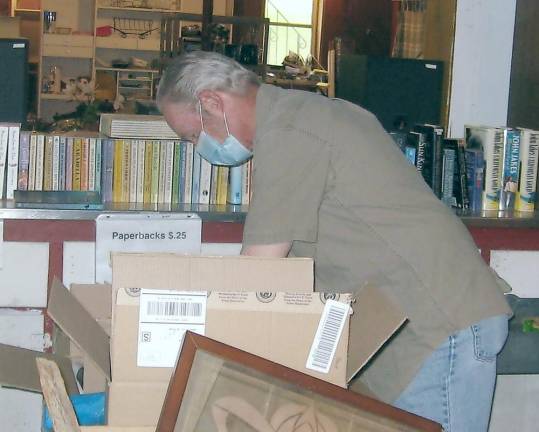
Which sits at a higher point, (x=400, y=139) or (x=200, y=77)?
(x=200, y=77)

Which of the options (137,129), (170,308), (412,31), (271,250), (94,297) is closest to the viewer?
(170,308)

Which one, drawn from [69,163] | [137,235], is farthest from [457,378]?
[69,163]

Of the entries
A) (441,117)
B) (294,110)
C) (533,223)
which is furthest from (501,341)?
(441,117)

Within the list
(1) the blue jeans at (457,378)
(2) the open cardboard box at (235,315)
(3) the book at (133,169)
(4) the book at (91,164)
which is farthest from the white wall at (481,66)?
(2) the open cardboard box at (235,315)

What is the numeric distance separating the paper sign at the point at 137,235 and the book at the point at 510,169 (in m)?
1.10

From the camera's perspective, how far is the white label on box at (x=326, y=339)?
175cm

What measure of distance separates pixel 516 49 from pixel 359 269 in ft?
6.80

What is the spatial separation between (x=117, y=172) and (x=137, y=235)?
0.95ft

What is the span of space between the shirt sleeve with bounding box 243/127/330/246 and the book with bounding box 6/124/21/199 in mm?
1383

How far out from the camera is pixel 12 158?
2.96 m

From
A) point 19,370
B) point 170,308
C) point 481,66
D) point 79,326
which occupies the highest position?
point 481,66

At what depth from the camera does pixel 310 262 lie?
1801 millimetres

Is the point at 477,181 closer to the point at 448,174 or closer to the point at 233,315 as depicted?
the point at 448,174

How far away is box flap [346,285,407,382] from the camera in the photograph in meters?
1.77
